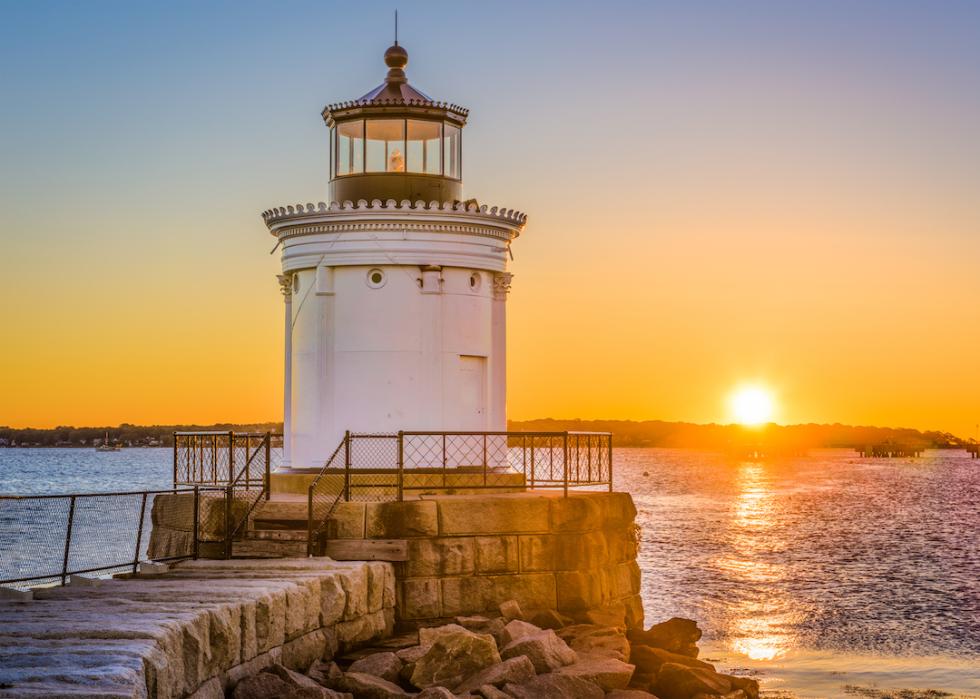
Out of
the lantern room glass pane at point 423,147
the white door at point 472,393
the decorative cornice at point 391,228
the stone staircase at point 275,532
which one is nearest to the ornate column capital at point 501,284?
the decorative cornice at point 391,228

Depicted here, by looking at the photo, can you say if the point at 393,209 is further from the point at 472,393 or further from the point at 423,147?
the point at 472,393

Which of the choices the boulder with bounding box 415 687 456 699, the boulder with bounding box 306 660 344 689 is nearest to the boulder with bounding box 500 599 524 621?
the boulder with bounding box 306 660 344 689

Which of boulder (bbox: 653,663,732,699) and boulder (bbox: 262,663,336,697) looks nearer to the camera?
boulder (bbox: 262,663,336,697)

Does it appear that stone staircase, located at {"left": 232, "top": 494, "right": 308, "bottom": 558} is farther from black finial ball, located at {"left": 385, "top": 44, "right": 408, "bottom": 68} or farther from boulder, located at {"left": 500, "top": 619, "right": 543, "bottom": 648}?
black finial ball, located at {"left": 385, "top": 44, "right": 408, "bottom": 68}

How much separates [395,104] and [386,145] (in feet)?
1.99

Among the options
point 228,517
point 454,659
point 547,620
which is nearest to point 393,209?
point 228,517

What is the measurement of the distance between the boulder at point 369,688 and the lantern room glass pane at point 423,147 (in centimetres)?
896

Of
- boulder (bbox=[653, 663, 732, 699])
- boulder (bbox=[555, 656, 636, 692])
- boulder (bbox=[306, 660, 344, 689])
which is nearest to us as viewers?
boulder (bbox=[306, 660, 344, 689])

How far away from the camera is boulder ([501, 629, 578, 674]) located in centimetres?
1284

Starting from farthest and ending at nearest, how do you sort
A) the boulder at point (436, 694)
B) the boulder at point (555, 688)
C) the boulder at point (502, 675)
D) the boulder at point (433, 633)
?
the boulder at point (433, 633) < the boulder at point (502, 675) < the boulder at point (555, 688) < the boulder at point (436, 694)

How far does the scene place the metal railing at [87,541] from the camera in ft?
48.5

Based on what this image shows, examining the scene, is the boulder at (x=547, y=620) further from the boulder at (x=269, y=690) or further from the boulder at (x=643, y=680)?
the boulder at (x=269, y=690)

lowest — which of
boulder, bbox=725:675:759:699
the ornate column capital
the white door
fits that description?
boulder, bbox=725:675:759:699

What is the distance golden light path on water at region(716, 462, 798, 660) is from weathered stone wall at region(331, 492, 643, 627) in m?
9.11
